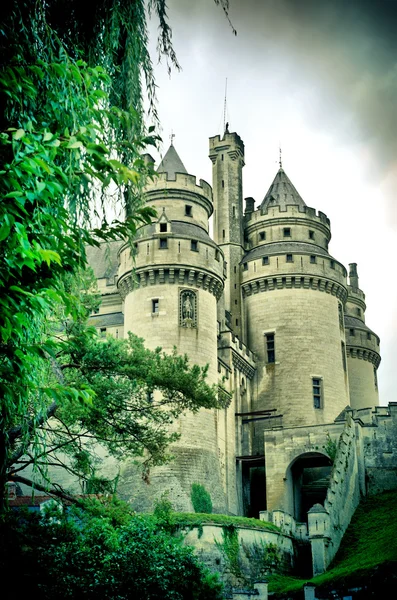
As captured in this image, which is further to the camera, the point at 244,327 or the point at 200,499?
the point at 244,327

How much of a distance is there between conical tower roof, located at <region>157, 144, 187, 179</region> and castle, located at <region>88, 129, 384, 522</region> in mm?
83

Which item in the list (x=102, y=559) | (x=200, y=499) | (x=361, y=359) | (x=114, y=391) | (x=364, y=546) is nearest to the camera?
(x=102, y=559)

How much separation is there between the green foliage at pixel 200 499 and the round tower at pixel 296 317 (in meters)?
9.53

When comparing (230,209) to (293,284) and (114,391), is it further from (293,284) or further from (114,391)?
(114,391)

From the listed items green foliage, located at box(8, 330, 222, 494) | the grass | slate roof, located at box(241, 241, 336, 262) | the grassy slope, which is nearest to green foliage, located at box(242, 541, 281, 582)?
the grassy slope

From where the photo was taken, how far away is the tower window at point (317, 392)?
42.7 metres

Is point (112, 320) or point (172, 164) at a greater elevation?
point (172, 164)

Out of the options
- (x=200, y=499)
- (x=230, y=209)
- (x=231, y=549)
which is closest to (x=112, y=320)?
(x=200, y=499)

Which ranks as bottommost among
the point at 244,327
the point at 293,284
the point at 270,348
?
the point at 270,348

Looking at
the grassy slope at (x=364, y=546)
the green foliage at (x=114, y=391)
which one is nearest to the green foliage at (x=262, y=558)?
the grassy slope at (x=364, y=546)

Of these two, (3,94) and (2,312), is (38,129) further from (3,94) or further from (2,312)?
(2,312)

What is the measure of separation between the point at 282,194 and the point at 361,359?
40.8 ft

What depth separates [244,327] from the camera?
1790 inches

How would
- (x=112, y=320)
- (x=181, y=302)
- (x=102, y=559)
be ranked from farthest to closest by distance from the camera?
1. (x=112, y=320)
2. (x=181, y=302)
3. (x=102, y=559)
